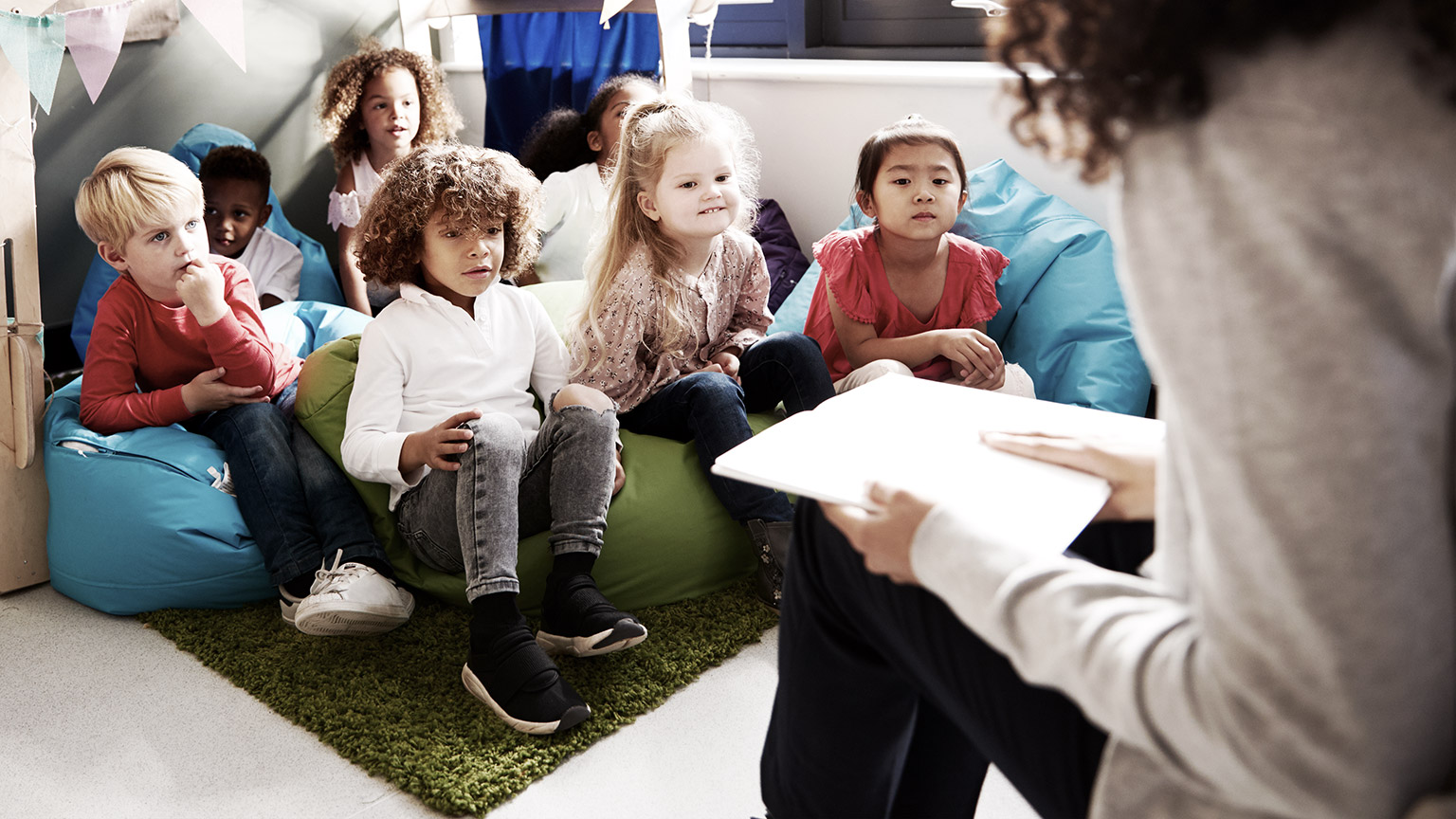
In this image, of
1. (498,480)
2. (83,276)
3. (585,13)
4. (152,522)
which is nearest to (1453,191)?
(498,480)

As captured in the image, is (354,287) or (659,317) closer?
(659,317)

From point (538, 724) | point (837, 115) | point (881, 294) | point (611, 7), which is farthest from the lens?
point (837, 115)

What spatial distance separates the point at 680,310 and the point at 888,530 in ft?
3.80

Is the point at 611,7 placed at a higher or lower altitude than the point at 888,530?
higher

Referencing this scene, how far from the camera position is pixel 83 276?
8.96 feet

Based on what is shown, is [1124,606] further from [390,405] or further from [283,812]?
[390,405]

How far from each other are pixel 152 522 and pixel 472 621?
562mm

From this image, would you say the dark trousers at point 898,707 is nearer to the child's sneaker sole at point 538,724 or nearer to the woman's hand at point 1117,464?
the woman's hand at point 1117,464

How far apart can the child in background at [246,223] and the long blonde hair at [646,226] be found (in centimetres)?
107

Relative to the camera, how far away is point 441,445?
1477mm

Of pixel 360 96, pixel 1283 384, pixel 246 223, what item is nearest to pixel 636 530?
pixel 1283 384

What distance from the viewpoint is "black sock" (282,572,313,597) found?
158 cm

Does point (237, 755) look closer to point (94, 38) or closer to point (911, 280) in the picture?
point (94, 38)

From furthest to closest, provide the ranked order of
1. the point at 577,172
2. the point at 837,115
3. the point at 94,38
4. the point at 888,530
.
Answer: the point at 577,172, the point at 837,115, the point at 94,38, the point at 888,530
